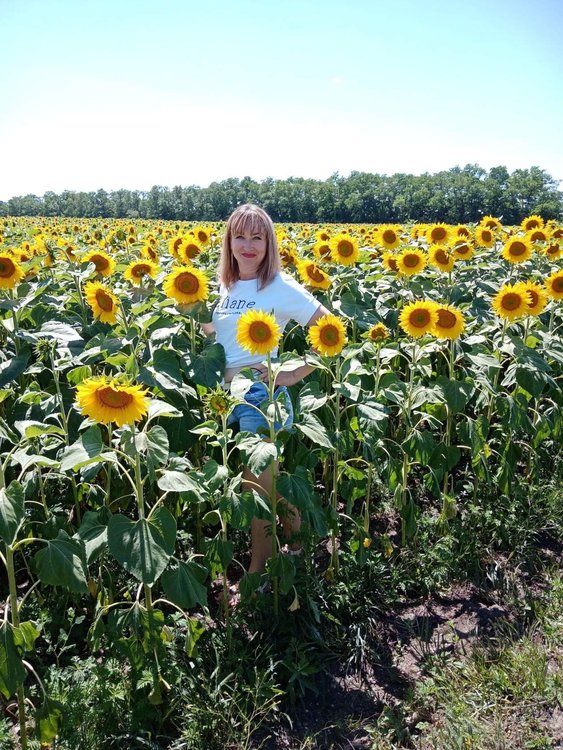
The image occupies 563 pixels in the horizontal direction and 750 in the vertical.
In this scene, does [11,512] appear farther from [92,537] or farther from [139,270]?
[139,270]

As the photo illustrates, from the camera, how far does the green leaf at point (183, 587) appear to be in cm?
217

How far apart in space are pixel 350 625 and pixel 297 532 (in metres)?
0.51

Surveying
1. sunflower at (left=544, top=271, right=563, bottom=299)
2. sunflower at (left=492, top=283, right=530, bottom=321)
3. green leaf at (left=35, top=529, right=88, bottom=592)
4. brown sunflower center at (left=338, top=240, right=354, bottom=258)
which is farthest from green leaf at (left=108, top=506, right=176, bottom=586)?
sunflower at (left=544, top=271, right=563, bottom=299)

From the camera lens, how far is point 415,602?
3.05 metres

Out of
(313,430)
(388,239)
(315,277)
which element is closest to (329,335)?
(313,430)

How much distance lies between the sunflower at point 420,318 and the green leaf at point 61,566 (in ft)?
7.14

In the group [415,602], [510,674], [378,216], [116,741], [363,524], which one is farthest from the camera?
[378,216]

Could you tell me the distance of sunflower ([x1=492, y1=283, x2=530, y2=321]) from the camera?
3.56m

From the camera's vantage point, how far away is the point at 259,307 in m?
3.11

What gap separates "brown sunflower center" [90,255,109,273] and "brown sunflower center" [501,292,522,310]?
2607mm

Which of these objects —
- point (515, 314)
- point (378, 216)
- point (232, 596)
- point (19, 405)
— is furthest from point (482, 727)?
point (378, 216)

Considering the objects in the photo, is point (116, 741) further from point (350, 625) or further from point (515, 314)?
point (515, 314)

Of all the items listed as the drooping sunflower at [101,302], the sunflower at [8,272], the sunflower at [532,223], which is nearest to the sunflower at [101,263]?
the sunflower at [8,272]

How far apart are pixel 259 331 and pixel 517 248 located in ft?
10.2
